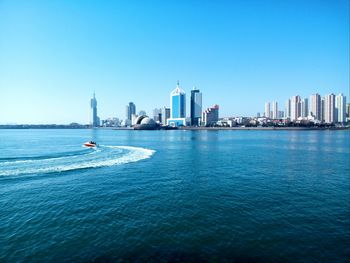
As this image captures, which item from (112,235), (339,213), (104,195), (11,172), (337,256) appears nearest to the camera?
(337,256)

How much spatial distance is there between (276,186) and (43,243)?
19647 millimetres

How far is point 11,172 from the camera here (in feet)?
85.8

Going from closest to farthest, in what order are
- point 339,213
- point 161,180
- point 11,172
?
point 339,213 → point 161,180 → point 11,172

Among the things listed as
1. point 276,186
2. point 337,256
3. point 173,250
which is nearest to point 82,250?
point 173,250

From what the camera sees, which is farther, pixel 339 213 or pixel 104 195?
pixel 104 195

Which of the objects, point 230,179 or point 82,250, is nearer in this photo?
point 82,250

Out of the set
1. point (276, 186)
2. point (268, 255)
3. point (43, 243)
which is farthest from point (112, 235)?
point (276, 186)

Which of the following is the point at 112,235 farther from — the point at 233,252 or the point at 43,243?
the point at 233,252

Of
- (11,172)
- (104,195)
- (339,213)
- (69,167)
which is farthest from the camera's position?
(69,167)

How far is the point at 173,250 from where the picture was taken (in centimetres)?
1084

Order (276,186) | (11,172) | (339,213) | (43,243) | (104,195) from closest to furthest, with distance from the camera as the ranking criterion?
(43,243) < (339,213) < (104,195) < (276,186) < (11,172)

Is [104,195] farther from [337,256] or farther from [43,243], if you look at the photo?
[337,256]

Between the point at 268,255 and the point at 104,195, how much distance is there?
44.0ft

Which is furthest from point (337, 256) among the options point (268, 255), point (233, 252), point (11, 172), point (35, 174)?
point (11, 172)
